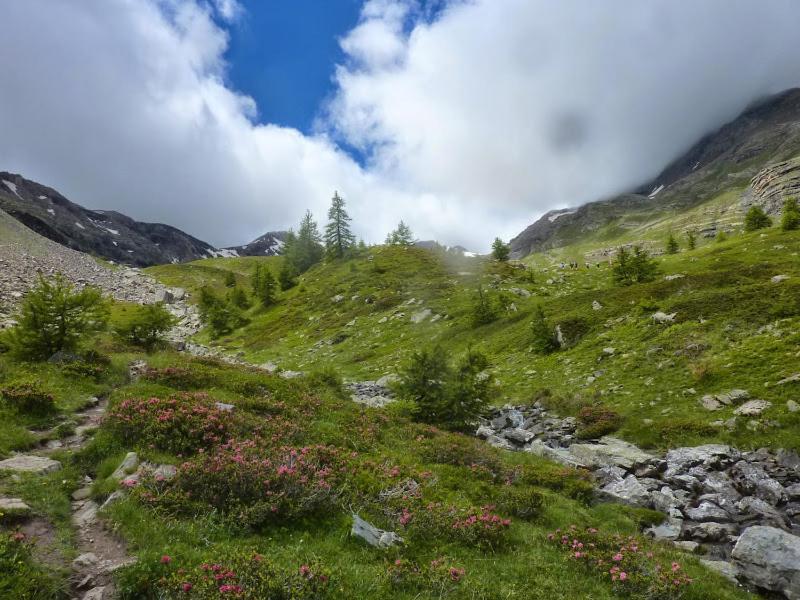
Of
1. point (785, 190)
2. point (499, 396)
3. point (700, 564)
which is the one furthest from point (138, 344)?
point (785, 190)

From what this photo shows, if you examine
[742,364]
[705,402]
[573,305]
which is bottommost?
[705,402]

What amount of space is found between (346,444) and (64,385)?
1146 cm

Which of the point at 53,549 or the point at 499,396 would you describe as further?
the point at 499,396

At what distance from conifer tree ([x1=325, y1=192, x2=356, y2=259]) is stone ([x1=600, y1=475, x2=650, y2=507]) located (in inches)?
3040

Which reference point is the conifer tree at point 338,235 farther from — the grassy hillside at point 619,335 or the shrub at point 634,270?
the shrub at point 634,270

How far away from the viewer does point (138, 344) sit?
2858 centimetres

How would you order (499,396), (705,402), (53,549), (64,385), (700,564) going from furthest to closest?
(499,396) < (705,402) < (64,385) < (700,564) < (53,549)

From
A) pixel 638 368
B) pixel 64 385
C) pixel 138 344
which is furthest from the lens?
pixel 138 344

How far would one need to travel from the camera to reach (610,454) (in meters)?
16.3

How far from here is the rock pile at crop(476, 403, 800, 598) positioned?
9.20 meters

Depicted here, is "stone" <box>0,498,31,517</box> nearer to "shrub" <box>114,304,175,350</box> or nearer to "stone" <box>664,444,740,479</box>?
"stone" <box>664,444,740,479</box>

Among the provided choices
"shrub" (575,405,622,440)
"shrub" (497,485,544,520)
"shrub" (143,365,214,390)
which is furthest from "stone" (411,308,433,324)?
"shrub" (497,485,544,520)

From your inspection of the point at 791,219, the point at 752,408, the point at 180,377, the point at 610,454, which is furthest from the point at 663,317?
the point at 791,219

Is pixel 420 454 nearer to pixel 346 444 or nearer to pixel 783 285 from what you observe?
pixel 346 444
